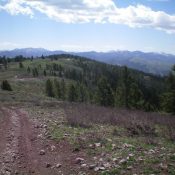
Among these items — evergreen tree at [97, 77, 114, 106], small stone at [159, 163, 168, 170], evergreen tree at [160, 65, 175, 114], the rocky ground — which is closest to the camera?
small stone at [159, 163, 168, 170]

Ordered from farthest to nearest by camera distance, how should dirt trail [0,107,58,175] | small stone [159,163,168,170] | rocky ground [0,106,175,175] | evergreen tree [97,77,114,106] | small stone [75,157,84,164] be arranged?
evergreen tree [97,77,114,106] < small stone [75,157,84,164] < dirt trail [0,107,58,175] < rocky ground [0,106,175,175] < small stone [159,163,168,170]

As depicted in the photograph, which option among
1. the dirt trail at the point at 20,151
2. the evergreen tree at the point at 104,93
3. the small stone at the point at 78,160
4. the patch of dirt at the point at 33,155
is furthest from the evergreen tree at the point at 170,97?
the small stone at the point at 78,160

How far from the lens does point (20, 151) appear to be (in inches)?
577

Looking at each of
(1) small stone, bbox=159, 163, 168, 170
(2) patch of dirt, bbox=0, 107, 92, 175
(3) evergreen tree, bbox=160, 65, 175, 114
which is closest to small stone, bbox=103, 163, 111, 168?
(2) patch of dirt, bbox=0, 107, 92, 175

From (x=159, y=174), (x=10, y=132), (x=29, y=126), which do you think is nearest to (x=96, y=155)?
(x=159, y=174)

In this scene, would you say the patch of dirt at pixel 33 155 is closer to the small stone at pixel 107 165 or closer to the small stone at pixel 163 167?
the small stone at pixel 107 165

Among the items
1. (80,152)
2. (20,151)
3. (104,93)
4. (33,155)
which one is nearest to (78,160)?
(80,152)

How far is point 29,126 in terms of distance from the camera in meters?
21.2

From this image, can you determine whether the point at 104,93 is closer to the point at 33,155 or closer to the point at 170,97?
the point at 170,97

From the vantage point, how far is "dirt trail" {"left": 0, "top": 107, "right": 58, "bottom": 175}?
39.8ft

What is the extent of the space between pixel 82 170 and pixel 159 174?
9.02 ft

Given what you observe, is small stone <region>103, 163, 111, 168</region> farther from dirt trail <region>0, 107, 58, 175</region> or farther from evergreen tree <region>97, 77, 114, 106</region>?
evergreen tree <region>97, 77, 114, 106</region>

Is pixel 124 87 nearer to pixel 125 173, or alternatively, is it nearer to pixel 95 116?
pixel 95 116

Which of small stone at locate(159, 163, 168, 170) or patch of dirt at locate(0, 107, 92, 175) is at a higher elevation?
small stone at locate(159, 163, 168, 170)
